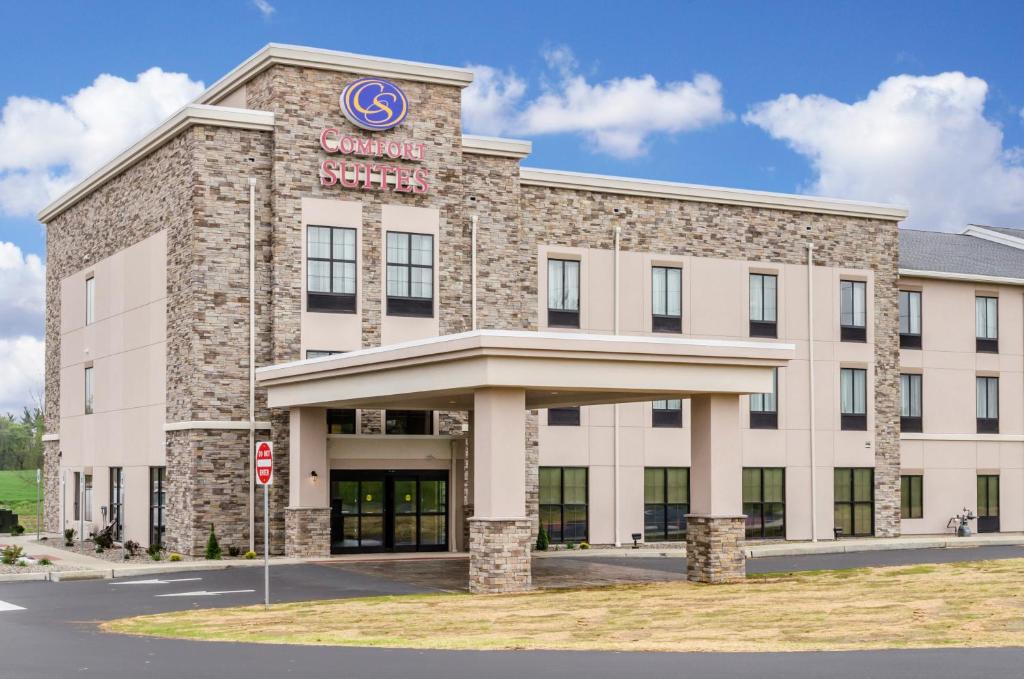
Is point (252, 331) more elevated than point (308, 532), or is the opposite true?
point (252, 331)

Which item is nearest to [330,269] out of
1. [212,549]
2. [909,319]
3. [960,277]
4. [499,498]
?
[212,549]

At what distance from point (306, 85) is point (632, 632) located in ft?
68.9

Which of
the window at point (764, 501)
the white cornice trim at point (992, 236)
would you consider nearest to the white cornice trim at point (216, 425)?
the window at point (764, 501)

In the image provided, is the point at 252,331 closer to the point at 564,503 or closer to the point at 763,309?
the point at 564,503

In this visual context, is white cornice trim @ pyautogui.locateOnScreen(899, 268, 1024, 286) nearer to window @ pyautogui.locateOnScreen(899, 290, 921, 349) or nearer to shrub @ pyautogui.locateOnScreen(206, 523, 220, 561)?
window @ pyautogui.locateOnScreen(899, 290, 921, 349)

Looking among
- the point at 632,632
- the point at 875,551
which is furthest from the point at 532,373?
the point at 875,551

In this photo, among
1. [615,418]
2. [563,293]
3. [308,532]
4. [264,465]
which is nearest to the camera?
[264,465]

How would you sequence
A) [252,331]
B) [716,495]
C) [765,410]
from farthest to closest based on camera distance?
1. [765,410]
2. [252,331]
3. [716,495]

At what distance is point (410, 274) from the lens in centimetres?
3719

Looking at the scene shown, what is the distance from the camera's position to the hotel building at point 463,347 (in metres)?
28.4

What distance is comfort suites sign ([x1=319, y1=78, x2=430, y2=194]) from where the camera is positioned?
1420 inches

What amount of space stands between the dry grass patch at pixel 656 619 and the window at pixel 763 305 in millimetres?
17047

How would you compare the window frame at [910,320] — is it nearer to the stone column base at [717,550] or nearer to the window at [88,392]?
the stone column base at [717,550]

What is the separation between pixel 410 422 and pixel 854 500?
16330mm
